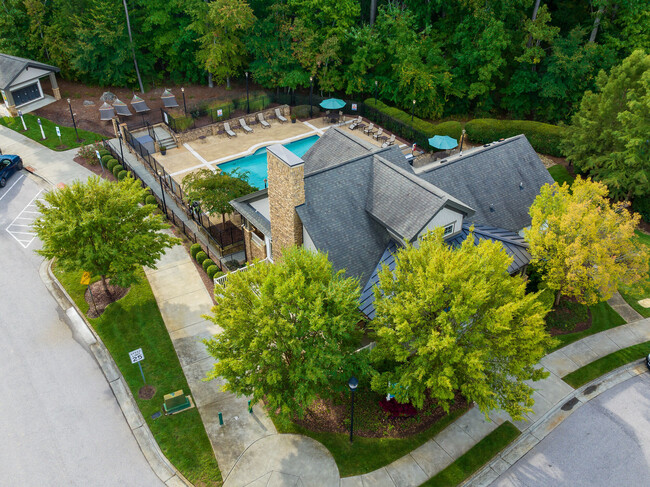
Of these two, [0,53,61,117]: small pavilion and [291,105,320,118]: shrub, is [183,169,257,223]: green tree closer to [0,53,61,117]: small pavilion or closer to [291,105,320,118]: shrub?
[291,105,320,118]: shrub

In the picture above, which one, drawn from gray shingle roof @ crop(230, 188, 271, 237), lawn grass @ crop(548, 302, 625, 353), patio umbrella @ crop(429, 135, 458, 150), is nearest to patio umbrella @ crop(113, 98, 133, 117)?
gray shingle roof @ crop(230, 188, 271, 237)

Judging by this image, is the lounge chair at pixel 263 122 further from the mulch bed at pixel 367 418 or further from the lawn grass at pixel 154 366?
the mulch bed at pixel 367 418

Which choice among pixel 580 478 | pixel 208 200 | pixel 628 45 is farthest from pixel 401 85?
pixel 580 478

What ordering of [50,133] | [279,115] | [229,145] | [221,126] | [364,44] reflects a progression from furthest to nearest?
[279,115]
[364,44]
[221,126]
[229,145]
[50,133]

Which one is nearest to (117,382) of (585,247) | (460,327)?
(460,327)

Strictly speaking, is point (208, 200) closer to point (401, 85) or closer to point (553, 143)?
point (401, 85)

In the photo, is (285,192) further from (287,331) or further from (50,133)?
(50,133)
